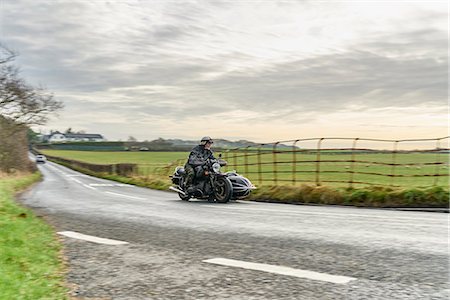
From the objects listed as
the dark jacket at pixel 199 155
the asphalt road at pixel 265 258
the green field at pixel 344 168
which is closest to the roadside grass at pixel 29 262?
the asphalt road at pixel 265 258

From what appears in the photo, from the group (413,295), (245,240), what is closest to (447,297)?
(413,295)

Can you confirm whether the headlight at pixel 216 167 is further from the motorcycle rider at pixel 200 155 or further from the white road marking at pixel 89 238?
the white road marking at pixel 89 238

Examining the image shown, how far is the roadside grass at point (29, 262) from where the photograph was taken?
16.4 feet

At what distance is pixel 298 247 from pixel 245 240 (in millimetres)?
1052

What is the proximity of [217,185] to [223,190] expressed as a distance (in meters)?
0.32

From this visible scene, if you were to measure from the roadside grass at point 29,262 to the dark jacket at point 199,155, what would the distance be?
7364 millimetres

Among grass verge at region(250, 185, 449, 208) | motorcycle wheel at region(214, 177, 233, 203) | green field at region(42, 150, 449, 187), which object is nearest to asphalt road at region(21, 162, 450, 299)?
grass verge at region(250, 185, 449, 208)

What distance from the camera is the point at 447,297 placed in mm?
4648

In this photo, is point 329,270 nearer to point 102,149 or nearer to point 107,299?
point 107,299

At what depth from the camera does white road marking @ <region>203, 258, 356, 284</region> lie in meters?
5.38

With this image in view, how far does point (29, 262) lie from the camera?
250 inches

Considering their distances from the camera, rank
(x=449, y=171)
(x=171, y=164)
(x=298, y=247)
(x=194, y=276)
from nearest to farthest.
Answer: (x=194, y=276)
(x=298, y=247)
(x=449, y=171)
(x=171, y=164)

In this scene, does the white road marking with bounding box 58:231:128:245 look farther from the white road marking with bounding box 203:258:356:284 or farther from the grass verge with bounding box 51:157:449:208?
the grass verge with bounding box 51:157:449:208

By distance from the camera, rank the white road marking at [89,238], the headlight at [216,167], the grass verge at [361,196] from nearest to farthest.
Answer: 1. the white road marking at [89,238]
2. the grass verge at [361,196]
3. the headlight at [216,167]
